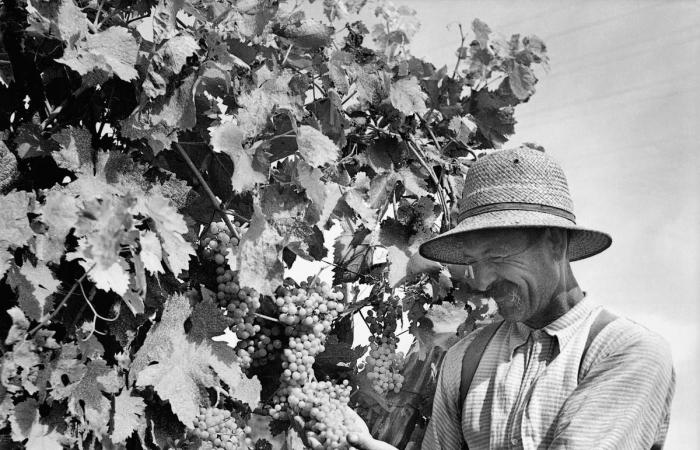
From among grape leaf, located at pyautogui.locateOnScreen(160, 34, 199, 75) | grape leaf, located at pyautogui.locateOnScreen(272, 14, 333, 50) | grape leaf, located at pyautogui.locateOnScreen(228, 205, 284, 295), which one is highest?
grape leaf, located at pyautogui.locateOnScreen(272, 14, 333, 50)

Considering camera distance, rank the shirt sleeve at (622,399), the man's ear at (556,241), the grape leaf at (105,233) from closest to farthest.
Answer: the grape leaf at (105,233)
the shirt sleeve at (622,399)
the man's ear at (556,241)

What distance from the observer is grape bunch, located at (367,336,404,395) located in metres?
2.85

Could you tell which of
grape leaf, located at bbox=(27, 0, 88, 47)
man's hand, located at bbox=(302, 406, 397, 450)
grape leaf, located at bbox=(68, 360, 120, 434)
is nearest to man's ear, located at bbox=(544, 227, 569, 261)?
man's hand, located at bbox=(302, 406, 397, 450)

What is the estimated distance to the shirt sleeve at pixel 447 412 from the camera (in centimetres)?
225

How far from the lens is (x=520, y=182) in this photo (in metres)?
2.10

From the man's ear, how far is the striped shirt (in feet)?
0.40

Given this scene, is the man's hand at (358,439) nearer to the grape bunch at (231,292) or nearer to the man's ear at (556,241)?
the grape bunch at (231,292)

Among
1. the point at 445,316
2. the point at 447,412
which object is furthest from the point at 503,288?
the point at 445,316

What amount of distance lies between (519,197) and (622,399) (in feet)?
1.64

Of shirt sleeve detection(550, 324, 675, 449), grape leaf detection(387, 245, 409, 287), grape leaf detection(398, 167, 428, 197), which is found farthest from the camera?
grape leaf detection(398, 167, 428, 197)

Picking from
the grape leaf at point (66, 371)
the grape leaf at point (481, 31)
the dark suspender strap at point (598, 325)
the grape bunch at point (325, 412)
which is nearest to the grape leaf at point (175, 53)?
the grape leaf at point (66, 371)

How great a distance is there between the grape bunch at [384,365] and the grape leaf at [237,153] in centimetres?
85

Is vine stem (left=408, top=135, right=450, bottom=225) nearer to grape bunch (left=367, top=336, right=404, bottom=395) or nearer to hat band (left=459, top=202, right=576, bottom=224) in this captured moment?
grape bunch (left=367, top=336, right=404, bottom=395)

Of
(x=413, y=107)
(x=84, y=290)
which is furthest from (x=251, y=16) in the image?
(x=84, y=290)
